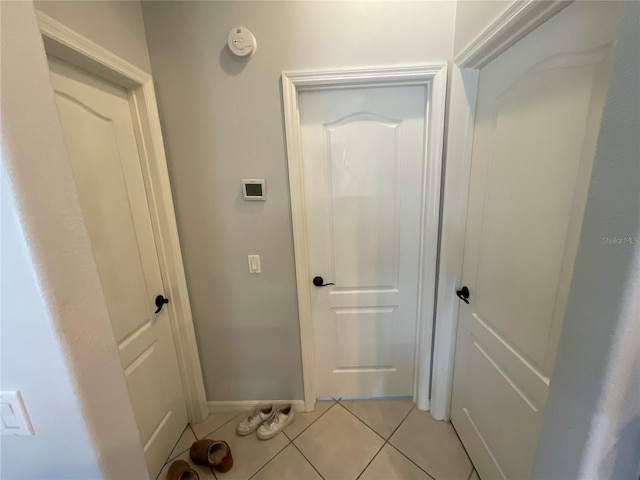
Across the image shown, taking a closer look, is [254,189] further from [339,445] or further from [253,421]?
[339,445]

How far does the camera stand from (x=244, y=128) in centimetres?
131

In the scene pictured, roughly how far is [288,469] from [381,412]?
643mm

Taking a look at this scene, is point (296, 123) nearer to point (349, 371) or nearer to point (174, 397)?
point (349, 371)

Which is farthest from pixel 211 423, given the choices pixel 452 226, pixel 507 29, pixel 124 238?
pixel 507 29

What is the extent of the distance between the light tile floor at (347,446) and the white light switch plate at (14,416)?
115 centimetres

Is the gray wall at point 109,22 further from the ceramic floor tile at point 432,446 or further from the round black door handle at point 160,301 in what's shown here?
the ceramic floor tile at point 432,446

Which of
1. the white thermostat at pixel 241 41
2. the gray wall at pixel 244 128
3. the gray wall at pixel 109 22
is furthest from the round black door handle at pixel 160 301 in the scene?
the white thermostat at pixel 241 41

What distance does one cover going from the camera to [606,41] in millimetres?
617

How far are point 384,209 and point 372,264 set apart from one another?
1.08ft

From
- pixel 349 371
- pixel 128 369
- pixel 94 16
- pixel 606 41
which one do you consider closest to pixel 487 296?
pixel 606 41

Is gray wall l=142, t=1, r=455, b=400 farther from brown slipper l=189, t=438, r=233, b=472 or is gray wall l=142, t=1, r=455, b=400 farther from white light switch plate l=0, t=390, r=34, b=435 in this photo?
white light switch plate l=0, t=390, r=34, b=435

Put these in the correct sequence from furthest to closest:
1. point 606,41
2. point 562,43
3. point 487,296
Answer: point 487,296
point 562,43
point 606,41

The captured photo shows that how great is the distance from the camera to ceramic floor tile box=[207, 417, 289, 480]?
1340 millimetres
